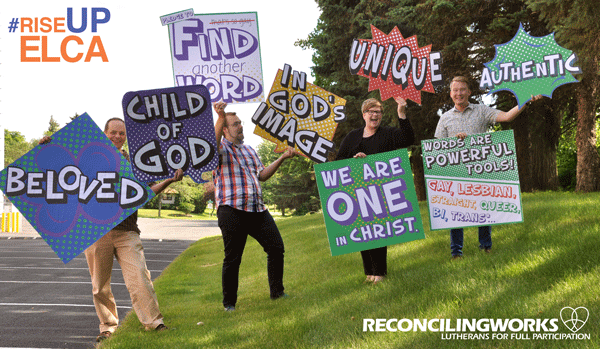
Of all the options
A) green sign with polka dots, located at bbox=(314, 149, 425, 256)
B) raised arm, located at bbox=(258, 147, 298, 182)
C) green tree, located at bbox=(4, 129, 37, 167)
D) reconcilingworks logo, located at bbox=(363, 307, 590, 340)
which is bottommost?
reconcilingworks logo, located at bbox=(363, 307, 590, 340)

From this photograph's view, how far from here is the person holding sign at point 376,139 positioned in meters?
5.85

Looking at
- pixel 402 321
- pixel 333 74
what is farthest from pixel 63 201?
pixel 333 74

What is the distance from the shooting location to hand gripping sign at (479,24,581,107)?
5.95 metres

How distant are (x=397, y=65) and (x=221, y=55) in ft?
7.44

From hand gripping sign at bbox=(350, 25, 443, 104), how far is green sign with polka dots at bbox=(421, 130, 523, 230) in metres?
0.72

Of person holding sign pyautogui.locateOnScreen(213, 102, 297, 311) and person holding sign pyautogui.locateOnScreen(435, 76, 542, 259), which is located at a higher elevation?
person holding sign pyautogui.locateOnScreen(435, 76, 542, 259)

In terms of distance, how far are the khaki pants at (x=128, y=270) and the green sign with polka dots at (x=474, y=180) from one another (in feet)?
10.7

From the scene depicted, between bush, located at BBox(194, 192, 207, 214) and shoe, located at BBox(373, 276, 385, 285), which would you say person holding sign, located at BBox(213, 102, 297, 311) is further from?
bush, located at BBox(194, 192, 207, 214)

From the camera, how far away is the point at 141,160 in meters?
5.25

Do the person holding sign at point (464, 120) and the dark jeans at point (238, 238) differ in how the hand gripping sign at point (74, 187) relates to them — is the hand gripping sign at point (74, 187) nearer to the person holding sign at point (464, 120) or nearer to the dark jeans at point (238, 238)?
the dark jeans at point (238, 238)

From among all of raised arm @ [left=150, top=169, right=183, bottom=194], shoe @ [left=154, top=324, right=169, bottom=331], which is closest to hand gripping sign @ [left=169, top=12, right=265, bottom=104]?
raised arm @ [left=150, top=169, right=183, bottom=194]

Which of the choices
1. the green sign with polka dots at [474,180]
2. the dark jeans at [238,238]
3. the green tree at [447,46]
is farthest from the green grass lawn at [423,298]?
the green tree at [447,46]

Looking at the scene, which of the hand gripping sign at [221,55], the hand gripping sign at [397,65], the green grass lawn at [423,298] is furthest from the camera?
the hand gripping sign at [221,55]

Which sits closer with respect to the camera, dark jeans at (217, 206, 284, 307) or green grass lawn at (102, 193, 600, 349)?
green grass lawn at (102, 193, 600, 349)
